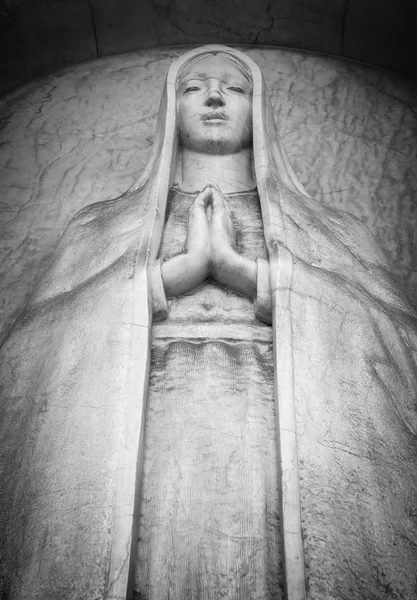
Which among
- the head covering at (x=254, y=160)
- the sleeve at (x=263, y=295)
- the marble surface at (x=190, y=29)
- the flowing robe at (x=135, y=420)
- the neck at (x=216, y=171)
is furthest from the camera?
the marble surface at (x=190, y=29)

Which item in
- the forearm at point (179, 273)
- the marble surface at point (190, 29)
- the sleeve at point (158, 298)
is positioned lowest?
the sleeve at point (158, 298)

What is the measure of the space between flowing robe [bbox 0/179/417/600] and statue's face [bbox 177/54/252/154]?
0.72 metres

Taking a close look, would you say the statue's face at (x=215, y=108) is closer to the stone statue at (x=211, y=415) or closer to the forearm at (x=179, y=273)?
the stone statue at (x=211, y=415)

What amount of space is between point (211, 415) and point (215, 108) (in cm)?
186

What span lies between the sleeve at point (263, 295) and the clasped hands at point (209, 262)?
4cm

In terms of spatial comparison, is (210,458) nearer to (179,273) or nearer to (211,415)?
(211,415)

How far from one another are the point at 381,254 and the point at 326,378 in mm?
1204

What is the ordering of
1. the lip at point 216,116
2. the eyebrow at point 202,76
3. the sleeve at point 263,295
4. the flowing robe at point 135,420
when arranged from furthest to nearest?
1. the eyebrow at point 202,76
2. the lip at point 216,116
3. the sleeve at point 263,295
4. the flowing robe at point 135,420

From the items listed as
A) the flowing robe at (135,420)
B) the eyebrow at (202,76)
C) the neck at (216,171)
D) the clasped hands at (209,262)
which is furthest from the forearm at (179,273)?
the eyebrow at (202,76)

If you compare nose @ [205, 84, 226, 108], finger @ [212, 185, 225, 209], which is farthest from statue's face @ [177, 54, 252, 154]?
finger @ [212, 185, 225, 209]

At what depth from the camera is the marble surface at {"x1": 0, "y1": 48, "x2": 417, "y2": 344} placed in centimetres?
366

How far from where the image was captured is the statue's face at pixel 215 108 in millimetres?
3277

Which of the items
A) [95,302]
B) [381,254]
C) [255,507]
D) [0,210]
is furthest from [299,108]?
[255,507]

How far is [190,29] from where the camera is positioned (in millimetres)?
4773
